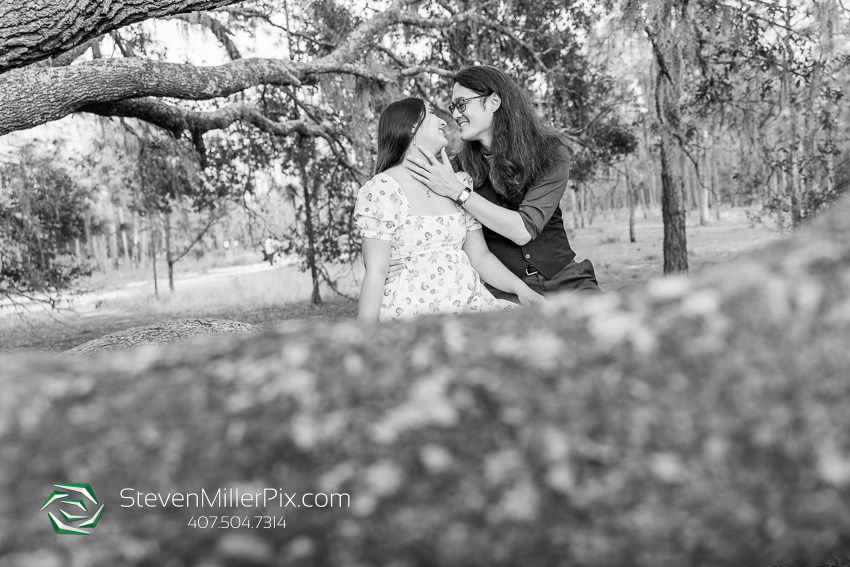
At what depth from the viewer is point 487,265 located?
3545 mm

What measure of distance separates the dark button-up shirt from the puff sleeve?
59 cm

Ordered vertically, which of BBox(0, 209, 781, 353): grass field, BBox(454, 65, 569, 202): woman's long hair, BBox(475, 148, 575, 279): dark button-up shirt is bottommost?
BBox(0, 209, 781, 353): grass field

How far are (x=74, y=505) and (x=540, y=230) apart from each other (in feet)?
9.32

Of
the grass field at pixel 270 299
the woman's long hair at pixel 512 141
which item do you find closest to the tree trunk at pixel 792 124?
the grass field at pixel 270 299

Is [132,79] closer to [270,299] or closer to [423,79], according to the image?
[423,79]

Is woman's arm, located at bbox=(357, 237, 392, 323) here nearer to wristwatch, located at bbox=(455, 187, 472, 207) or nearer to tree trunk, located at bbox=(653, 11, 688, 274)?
wristwatch, located at bbox=(455, 187, 472, 207)

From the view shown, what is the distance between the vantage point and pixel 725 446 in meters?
0.77

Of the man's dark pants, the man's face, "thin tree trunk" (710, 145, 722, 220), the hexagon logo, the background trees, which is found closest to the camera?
the hexagon logo

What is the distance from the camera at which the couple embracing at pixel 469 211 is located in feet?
10.6

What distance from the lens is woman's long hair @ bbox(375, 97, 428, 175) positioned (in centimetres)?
328

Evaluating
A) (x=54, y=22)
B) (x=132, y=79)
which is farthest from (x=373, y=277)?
(x=132, y=79)

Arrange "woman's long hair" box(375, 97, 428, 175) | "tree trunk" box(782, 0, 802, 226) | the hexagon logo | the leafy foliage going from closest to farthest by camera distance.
A: the hexagon logo, "woman's long hair" box(375, 97, 428, 175), "tree trunk" box(782, 0, 802, 226), the leafy foliage

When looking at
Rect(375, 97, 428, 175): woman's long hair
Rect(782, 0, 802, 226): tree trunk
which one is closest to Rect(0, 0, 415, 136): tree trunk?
Rect(375, 97, 428, 175): woman's long hair

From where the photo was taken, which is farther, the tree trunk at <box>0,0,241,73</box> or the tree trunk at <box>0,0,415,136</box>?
the tree trunk at <box>0,0,415,136</box>
